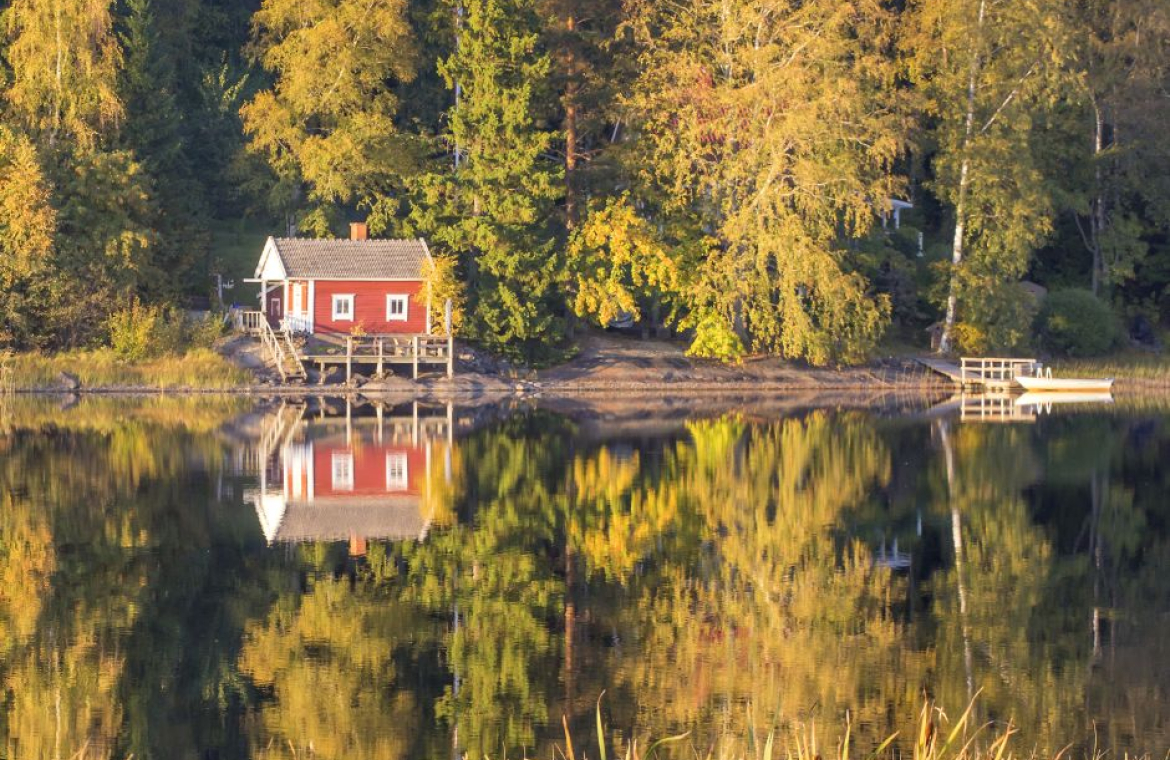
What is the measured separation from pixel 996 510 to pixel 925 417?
18.8m

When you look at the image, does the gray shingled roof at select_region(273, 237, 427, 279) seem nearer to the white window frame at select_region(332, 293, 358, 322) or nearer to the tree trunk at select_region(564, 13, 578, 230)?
the white window frame at select_region(332, 293, 358, 322)

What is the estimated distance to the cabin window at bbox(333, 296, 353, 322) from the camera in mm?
58969

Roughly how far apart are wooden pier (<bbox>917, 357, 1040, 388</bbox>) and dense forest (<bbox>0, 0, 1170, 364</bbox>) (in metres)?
0.96

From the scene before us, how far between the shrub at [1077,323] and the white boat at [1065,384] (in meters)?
3.71

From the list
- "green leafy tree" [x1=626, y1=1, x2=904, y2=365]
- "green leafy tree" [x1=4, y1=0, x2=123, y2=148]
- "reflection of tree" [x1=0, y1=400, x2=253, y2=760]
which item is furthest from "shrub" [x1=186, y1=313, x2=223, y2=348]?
"green leafy tree" [x1=626, y1=1, x2=904, y2=365]

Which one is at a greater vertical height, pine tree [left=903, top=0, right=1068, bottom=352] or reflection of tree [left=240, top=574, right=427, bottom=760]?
pine tree [left=903, top=0, right=1068, bottom=352]

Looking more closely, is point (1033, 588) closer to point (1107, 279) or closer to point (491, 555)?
point (491, 555)

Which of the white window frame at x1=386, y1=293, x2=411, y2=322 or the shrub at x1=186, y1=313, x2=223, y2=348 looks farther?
the white window frame at x1=386, y1=293, x2=411, y2=322

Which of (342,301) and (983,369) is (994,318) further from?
(342,301)

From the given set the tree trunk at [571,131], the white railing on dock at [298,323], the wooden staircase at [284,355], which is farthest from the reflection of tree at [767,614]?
the tree trunk at [571,131]

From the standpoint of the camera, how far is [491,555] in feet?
78.1

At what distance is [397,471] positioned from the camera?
33.1 metres

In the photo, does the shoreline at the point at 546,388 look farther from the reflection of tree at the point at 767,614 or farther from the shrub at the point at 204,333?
the reflection of tree at the point at 767,614

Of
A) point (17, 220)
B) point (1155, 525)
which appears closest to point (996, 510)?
point (1155, 525)
